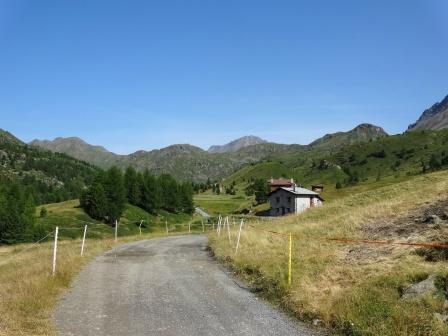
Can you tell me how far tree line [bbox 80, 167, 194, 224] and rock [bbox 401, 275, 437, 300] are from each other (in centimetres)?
11602

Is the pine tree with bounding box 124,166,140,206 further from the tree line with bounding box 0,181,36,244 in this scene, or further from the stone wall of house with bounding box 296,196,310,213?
the stone wall of house with bounding box 296,196,310,213

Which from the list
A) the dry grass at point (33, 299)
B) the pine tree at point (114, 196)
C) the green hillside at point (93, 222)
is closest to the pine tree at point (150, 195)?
the green hillside at point (93, 222)

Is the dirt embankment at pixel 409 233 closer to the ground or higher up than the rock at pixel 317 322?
higher up

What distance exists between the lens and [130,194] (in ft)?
474

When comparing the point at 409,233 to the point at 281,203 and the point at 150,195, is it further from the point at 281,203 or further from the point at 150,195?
the point at 150,195

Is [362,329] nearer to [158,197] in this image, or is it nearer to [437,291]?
[437,291]

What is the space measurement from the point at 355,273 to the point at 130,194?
439 ft

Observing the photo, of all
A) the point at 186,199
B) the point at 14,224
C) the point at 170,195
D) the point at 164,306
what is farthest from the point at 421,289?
the point at 186,199

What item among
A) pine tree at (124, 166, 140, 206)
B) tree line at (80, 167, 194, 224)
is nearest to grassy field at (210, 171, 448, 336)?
tree line at (80, 167, 194, 224)

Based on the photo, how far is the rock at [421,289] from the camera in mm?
11470

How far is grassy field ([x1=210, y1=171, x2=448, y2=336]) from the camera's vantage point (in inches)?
419

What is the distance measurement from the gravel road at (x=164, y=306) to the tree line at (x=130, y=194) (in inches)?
4186

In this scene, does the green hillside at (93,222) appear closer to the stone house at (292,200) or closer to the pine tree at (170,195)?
the pine tree at (170,195)

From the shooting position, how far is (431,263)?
1427 cm
